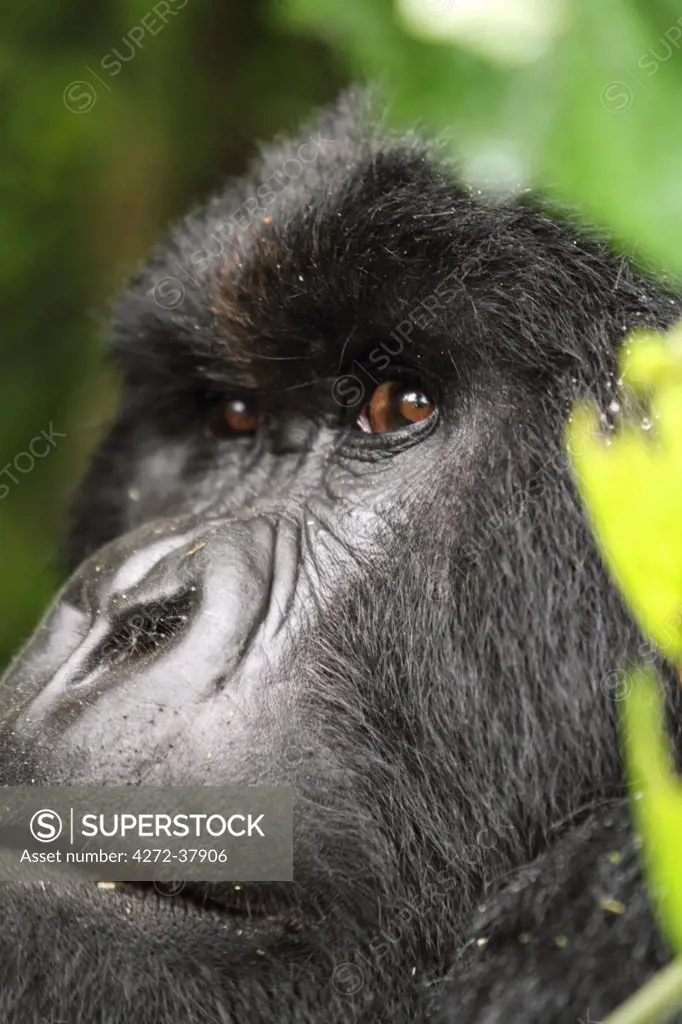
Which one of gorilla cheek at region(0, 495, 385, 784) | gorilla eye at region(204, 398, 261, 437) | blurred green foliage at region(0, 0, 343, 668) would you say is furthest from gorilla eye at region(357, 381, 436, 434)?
blurred green foliage at region(0, 0, 343, 668)

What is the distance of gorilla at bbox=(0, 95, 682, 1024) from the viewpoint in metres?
1.55

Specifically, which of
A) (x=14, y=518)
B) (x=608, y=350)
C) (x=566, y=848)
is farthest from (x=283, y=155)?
(x=14, y=518)

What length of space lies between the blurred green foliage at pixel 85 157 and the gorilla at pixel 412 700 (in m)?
1.86

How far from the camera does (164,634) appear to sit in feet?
5.32

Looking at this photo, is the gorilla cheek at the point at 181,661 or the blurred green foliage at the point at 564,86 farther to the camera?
the gorilla cheek at the point at 181,661

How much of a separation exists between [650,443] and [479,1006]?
2.33ft

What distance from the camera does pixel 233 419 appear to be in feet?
7.10

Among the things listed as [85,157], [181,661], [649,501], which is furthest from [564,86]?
[85,157]

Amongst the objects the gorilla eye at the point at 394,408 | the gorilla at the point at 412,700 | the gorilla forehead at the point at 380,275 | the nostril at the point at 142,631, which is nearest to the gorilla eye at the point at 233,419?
the gorilla forehead at the point at 380,275

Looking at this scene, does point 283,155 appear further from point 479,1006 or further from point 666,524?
point 666,524

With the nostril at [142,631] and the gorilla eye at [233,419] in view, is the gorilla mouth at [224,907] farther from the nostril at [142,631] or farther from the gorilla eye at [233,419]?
the gorilla eye at [233,419]

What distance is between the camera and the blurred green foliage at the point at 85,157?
361 cm

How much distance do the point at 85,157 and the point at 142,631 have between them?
263cm

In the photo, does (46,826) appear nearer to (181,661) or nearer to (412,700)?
(181,661)
